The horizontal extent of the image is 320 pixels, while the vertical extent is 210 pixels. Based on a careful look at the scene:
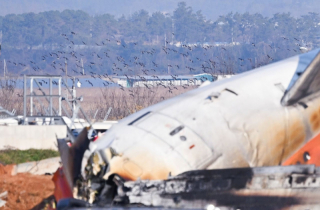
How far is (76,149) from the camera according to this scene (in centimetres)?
1048

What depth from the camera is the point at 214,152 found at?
34.7 ft

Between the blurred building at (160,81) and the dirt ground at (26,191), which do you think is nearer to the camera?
the dirt ground at (26,191)

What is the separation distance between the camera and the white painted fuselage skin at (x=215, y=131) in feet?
33.6

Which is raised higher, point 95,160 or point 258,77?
point 258,77

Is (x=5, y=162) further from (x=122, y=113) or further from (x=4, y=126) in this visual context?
(x=122, y=113)

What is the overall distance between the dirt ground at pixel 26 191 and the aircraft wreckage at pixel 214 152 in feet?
16.0

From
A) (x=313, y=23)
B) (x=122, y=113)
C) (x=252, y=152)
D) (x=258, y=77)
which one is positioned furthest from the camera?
(x=313, y=23)

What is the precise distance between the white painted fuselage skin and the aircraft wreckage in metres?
0.02

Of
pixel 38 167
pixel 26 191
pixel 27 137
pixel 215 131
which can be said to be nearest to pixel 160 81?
pixel 27 137

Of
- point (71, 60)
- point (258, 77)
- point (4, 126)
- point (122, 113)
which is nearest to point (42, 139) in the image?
point (4, 126)

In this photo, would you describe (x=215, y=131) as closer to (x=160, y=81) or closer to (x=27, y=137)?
(x=27, y=137)

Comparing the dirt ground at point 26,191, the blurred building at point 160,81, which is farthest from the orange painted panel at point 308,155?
the blurred building at point 160,81

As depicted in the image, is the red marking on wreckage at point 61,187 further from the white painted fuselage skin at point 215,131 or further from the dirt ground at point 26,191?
the dirt ground at point 26,191

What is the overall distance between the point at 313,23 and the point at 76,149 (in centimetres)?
18572
